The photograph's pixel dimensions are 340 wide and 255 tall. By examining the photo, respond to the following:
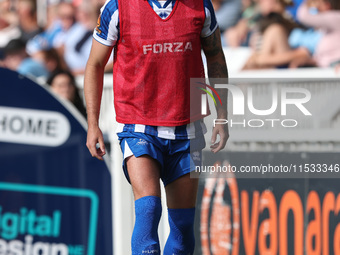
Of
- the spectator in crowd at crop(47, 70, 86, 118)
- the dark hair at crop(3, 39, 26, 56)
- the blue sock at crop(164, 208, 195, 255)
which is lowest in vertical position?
the blue sock at crop(164, 208, 195, 255)

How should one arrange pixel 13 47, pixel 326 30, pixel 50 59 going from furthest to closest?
pixel 13 47 < pixel 50 59 < pixel 326 30

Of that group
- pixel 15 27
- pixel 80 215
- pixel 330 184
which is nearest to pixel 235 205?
pixel 330 184

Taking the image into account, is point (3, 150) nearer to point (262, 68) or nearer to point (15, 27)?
point (262, 68)

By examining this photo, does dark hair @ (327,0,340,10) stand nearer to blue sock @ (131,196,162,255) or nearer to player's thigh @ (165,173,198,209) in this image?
player's thigh @ (165,173,198,209)

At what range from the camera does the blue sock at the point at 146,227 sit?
3.47 m

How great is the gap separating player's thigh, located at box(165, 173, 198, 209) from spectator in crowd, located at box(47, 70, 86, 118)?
344cm

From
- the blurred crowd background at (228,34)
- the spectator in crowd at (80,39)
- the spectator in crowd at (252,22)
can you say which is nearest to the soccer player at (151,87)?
the blurred crowd background at (228,34)

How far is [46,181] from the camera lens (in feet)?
17.9

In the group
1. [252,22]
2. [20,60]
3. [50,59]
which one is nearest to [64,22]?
[50,59]

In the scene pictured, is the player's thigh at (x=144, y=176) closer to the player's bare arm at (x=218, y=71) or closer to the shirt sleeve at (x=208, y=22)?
the player's bare arm at (x=218, y=71)

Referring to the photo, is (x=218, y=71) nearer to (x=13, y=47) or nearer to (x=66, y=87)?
(x=66, y=87)

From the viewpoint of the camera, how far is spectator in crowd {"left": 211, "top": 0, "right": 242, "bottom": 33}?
769 centimetres

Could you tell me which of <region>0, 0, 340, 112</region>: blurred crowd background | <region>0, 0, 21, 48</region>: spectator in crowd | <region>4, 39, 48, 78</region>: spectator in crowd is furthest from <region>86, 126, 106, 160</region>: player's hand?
<region>0, 0, 21, 48</region>: spectator in crowd

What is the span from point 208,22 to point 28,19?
5615 mm
